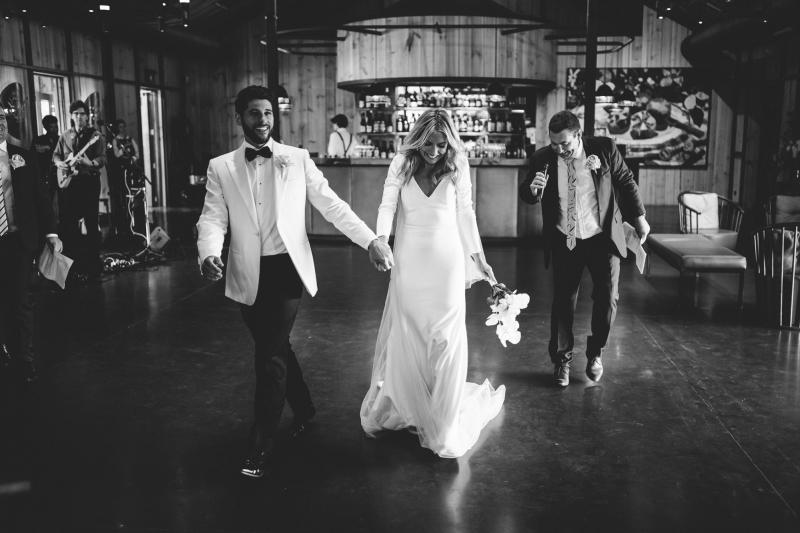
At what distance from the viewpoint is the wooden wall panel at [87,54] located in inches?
486

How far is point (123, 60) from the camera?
45.9 feet

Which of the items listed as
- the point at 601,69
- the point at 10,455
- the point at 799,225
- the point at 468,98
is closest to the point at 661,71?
the point at 601,69

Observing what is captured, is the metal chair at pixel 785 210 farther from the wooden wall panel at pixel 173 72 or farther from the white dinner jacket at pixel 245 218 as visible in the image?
the wooden wall panel at pixel 173 72

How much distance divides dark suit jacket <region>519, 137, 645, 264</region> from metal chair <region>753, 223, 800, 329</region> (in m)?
1.99

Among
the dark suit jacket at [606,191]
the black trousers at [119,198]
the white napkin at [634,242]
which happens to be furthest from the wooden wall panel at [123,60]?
the white napkin at [634,242]

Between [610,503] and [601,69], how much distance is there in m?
14.2

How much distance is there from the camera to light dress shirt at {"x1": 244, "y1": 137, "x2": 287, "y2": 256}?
309cm

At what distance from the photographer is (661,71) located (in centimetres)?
1556

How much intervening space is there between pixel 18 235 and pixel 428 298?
2.53 metres

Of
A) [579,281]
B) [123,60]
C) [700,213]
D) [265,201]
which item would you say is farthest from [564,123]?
[123,60]

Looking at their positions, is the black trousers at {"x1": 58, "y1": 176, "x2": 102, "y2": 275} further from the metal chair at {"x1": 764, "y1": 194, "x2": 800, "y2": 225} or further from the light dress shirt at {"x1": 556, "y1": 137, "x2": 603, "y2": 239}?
the metal chair at {"x1": 764, "y1": 194, "x2": 800, "y2": 225}

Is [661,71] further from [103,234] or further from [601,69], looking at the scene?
[103,234]

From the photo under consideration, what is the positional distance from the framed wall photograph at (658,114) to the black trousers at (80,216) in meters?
10.5

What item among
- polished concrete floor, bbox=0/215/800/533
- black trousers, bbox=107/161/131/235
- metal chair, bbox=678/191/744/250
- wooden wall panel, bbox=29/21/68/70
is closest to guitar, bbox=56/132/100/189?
black trousers, bbox=107/161/131/235
